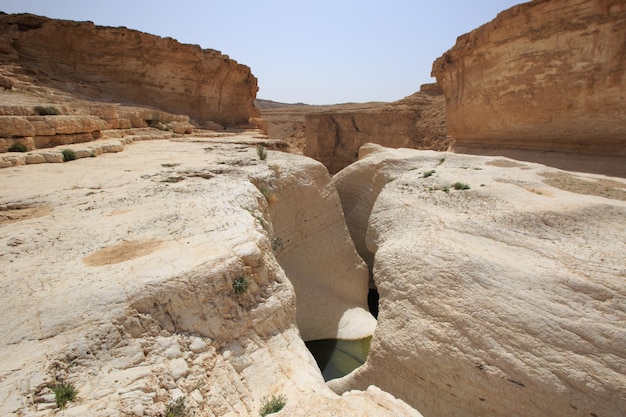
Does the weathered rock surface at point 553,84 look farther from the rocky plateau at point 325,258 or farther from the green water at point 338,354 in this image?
the green water at point 338,354

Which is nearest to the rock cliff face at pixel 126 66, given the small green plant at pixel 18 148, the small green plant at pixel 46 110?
the small green plant at pixel 46 110

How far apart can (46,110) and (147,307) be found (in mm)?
7605

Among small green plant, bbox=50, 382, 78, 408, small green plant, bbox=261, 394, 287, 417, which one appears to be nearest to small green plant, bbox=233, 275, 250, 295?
small green plant, bbox=261, 394, 287, 417

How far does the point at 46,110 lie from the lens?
7867 mm

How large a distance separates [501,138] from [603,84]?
11.7 feet

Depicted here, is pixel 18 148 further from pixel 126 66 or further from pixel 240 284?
pixel 126 66

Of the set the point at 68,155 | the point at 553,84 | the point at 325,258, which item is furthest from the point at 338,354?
the point at 553,84

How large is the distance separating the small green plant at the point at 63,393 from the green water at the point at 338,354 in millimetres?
5085

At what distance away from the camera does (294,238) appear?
7.41 metres

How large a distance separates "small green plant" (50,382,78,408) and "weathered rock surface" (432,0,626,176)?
11299 millimetres

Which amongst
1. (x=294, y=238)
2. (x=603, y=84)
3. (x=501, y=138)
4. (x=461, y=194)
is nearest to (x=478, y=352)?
(x=461, y=194)

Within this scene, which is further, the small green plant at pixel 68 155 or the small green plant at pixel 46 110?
the small green plant at pixel 46 110

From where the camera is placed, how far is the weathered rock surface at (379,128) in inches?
873

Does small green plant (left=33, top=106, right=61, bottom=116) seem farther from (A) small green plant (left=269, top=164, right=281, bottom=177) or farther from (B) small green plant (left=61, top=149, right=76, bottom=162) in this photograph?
(A) small green plant (left=269, top=164, right=281, bottom=177)
